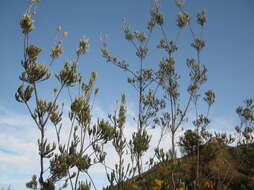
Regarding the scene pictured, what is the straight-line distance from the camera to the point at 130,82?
A: 8.77 metres

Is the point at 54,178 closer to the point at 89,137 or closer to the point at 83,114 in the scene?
the point at 89,137

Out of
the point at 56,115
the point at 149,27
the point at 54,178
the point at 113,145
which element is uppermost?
the point at 149,27

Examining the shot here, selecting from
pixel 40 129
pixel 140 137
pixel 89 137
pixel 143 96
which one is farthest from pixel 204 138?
pixel 40 129

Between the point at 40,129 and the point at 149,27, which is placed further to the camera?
the point at 149,27

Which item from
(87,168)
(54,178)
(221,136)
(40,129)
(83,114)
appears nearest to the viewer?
(40,129)

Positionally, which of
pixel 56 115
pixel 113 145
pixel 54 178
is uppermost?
pixel 56 115

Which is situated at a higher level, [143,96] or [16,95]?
[143,96]

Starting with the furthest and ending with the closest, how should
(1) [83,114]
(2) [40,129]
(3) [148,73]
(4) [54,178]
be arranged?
(3) [148,73]
(1) [83,114]
(4) [54,178]
(2) [40,129]

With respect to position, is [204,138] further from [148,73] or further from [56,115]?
[56,115]

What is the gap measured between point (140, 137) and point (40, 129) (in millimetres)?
2313

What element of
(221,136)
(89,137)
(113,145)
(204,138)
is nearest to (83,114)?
(89,137)

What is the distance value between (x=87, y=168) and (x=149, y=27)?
6068mm

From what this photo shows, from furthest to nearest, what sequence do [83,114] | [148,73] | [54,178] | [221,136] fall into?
[221,136]
[148,73]
[83,114]
[54,178]

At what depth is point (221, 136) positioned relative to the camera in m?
9.23
